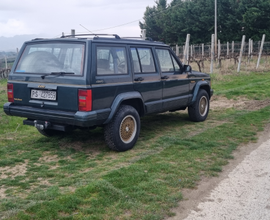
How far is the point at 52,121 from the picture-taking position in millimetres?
5449

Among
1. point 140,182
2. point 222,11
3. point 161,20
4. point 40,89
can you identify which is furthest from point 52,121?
point 161,20

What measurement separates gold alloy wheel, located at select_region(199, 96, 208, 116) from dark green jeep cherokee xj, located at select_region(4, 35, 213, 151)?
2032mm

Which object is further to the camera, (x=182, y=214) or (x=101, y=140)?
(x=101, y=140)

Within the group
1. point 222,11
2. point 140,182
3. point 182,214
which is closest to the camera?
point 182,214

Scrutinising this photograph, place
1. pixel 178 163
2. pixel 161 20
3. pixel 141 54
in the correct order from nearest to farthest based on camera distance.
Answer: pixel 178 163 → pixel 141 54 → pixel 161 20

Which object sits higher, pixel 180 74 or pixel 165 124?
pixel 180 74

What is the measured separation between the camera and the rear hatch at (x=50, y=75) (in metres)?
5.18

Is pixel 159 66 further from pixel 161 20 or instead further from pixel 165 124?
pixel 161 20

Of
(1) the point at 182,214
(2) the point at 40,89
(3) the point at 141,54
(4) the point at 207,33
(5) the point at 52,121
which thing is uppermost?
(4) the point at 207,33

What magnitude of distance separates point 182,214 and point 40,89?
125 inches

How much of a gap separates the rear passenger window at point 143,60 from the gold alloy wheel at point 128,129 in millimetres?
932

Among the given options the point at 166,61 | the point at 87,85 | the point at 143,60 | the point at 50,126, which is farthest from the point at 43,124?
the point at 166,61

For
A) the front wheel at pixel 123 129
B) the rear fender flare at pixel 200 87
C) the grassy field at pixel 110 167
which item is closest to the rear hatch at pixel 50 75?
the front wheel at pixel 123 129

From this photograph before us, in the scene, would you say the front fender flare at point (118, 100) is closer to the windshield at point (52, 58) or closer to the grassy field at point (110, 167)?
the grassy field at point (110, 167)
